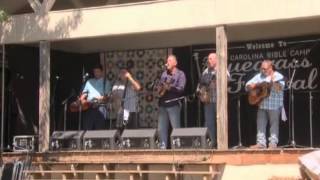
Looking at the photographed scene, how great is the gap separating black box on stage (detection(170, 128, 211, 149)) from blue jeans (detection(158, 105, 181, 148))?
40 cm

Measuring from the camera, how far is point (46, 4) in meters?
13.1

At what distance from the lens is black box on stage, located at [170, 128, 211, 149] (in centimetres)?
1121

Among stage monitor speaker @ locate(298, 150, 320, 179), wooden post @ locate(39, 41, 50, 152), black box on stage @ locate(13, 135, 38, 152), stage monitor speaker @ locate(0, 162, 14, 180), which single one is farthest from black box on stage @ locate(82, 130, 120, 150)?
stage monitor speaker @ locate(298, 150, 320, 179)

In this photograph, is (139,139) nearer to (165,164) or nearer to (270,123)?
(165,164)

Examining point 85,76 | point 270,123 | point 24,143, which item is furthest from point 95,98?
point 270,123

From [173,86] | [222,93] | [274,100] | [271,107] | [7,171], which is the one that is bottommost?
[7,171]

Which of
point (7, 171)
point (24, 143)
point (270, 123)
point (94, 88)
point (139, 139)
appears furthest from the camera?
point (94, 88)

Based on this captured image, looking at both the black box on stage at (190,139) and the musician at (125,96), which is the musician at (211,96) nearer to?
the black box on stage at (190,139)

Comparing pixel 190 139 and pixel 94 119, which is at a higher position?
pixel 94 119

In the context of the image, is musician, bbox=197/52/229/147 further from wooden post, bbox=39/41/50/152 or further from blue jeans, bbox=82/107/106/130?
wooden post, bbox=39/41/50/152

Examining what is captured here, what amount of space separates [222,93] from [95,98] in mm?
2628

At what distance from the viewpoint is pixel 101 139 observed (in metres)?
12.2

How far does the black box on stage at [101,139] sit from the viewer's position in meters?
12.1

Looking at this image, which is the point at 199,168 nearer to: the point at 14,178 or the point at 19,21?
the point at 14,178
